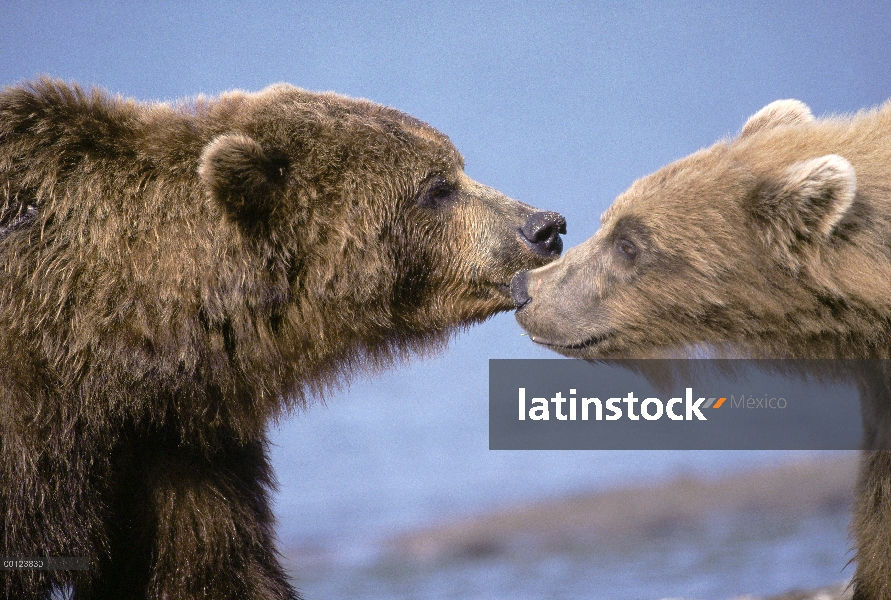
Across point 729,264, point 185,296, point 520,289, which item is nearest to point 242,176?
point 185,296

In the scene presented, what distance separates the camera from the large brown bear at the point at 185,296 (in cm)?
412

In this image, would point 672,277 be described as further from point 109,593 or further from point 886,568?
point 109,593

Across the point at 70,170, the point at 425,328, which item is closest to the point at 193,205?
the point at 70,170

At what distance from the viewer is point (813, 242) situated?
4.45 metres

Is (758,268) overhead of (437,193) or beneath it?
beneath

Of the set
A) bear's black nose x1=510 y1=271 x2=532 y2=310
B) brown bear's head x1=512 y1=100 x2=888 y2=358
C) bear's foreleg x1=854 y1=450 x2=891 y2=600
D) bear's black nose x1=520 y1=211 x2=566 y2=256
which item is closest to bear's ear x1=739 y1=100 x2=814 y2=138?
brown bear's head x1=512 y1=100 x2=888 y2=358

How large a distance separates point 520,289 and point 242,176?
64.8 inches

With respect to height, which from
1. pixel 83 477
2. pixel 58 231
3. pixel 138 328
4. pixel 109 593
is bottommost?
pixel 109 593

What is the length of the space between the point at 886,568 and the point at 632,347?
66.2 inches

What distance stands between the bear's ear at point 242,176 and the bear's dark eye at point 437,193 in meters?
0.82

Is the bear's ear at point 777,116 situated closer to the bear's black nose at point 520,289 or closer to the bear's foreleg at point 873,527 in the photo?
the bear's black nose at point 520,289

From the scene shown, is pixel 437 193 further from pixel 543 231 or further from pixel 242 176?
pixel 242 176

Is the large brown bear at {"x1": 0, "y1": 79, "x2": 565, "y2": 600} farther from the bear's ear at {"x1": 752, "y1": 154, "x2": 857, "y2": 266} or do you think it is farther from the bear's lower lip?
the bear's ear at {"x1": 752, "y1": 154, "x2": 857, "y2": 266}

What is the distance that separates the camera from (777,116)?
5383mm
